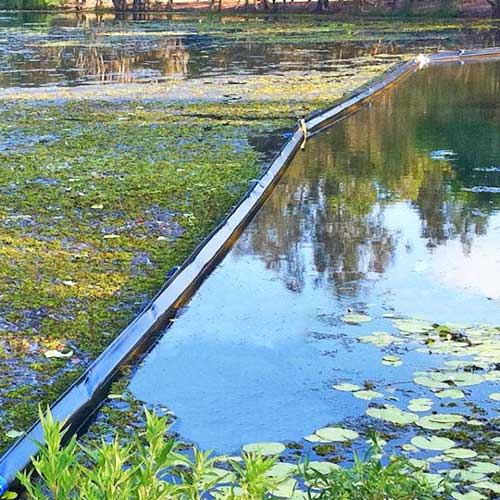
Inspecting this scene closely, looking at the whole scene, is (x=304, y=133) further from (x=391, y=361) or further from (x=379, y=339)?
(x=391, y=361)

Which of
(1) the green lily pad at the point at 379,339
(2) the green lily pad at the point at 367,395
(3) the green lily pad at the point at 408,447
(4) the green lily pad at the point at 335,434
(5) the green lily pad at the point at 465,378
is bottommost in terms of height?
(4) the green lily pad at the point at 335,434

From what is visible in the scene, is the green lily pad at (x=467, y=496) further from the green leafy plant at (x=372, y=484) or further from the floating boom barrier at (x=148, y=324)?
the floating boom barrier at (x=148, y=324)

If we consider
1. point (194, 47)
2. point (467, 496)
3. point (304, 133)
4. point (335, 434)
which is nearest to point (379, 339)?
point (335, 434)

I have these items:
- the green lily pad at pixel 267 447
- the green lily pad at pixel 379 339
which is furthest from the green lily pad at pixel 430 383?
the green lily pad at pixel 267 447

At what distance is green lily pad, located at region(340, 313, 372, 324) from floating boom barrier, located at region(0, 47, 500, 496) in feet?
3.24

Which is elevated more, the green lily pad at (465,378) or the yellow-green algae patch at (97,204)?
the yellow-green algae patch at (97,204)

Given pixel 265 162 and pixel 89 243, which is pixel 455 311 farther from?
pixel 265 162

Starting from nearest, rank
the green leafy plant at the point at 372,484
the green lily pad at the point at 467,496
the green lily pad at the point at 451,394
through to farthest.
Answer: the green leafy plant at the point at 372,484, the green lily pad at the point at 467,496, the green lily pad at the point at 451,394

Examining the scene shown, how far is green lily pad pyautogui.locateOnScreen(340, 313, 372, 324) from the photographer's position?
18.3ft

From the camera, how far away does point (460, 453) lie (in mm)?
3902

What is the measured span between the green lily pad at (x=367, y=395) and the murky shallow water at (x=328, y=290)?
0.16 feet

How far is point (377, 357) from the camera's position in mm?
5020

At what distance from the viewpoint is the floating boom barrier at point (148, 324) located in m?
3.80

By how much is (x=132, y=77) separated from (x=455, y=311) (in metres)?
15.4
